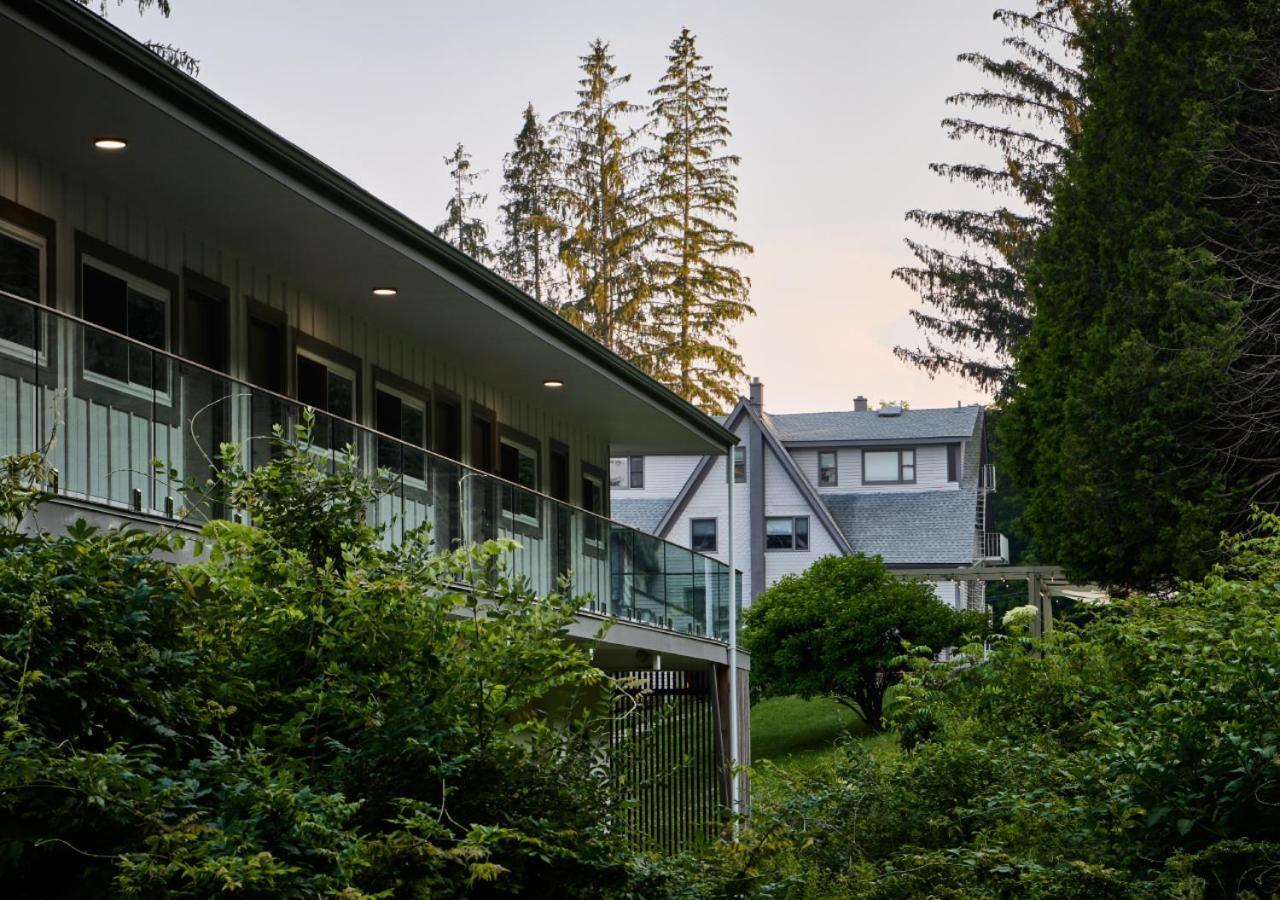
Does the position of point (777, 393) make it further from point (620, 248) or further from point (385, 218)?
point (385, 218)

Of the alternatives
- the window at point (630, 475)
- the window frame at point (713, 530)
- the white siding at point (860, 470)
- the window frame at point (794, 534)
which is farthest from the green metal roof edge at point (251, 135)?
the window at point (630, 475)

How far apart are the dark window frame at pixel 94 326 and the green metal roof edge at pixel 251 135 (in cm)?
156

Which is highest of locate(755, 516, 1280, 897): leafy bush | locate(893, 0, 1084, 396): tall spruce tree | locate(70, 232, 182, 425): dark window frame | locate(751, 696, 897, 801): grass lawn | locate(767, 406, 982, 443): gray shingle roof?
locate(893, 0, 1084, 396): tall spruce tree

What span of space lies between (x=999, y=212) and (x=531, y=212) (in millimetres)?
13219

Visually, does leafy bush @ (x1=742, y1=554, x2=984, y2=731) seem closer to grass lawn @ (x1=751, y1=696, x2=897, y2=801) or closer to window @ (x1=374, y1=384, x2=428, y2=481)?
grass lawn @ (x1=751, y1=696, x2=897, y2=801)

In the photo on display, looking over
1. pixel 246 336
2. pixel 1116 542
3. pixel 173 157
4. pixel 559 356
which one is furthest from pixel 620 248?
pixel 173 157

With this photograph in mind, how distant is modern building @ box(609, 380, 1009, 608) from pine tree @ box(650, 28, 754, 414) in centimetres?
430

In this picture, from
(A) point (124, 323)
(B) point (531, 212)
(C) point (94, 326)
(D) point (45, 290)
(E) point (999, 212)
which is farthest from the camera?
(B) point (531, 212)

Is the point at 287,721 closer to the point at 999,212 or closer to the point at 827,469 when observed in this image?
the point at 999,212

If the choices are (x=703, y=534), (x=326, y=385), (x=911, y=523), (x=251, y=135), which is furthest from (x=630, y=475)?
(x=251, y=135)

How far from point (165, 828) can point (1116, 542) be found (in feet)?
78.1

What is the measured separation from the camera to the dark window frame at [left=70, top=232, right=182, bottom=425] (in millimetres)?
10016

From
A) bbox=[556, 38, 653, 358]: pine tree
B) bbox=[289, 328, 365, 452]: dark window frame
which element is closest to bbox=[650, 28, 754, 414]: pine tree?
bbox=[556, 38, 653, 358]: pine tree

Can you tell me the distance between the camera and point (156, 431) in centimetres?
1068
